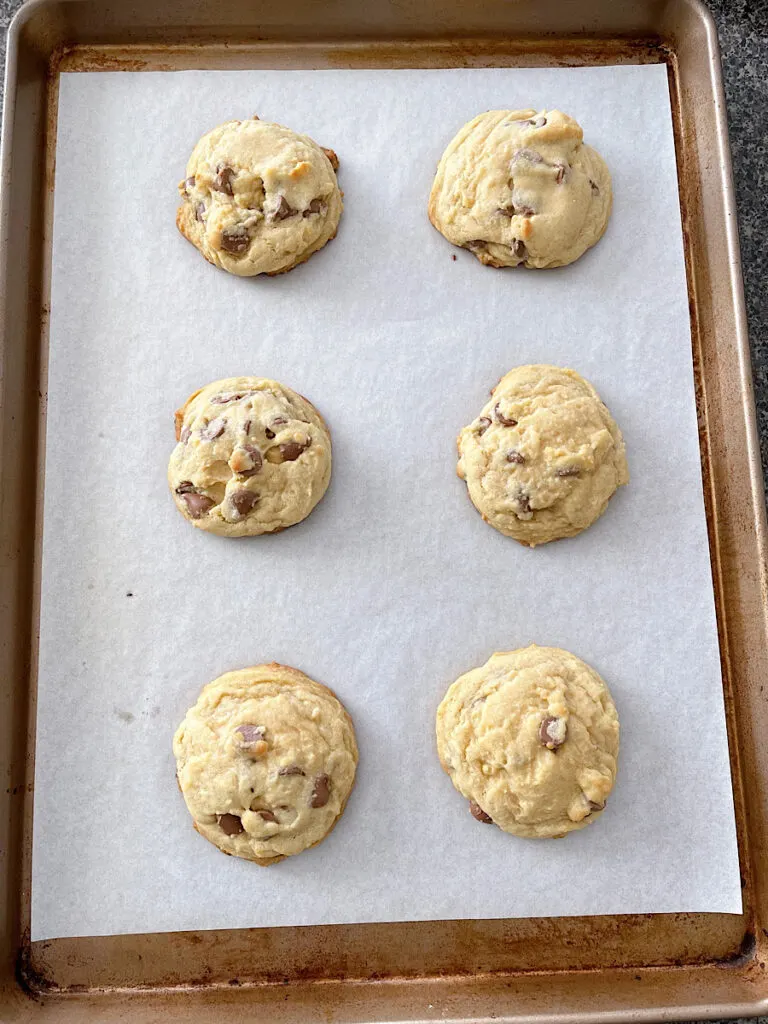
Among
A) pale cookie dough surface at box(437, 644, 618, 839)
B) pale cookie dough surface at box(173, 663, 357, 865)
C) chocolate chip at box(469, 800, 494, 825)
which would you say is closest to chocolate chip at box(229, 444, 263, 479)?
pale cookie dough surface at box(173, 663, 357, 865)

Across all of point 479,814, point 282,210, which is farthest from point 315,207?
point 479,814

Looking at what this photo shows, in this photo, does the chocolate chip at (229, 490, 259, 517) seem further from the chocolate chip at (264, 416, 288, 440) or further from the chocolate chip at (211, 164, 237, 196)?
the chocolate chip at (211, 164, 237, 196)

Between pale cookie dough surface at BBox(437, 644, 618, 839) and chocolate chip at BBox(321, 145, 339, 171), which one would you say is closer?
pale cookie dough surface at BBox(437, 644, 618, 839)

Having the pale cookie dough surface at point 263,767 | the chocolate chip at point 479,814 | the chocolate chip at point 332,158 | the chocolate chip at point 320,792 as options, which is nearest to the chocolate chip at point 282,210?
the chocolate chip at point 332,158

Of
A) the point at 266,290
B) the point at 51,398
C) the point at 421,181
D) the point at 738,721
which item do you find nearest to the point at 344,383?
the point at 266,290

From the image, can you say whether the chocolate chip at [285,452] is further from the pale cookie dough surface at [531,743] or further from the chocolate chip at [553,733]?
the chocolate chip at [553,733]

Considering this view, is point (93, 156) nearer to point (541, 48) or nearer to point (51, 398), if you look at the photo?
point (51, 398)

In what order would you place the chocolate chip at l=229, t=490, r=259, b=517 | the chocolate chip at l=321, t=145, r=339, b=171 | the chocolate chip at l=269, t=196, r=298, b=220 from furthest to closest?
the chocolate chip at l=321, t=145, r=339, b=171 < the chocolate chip at l=269, t=196, r=298, b=220 < the chocolate chip at l=229, t=490, r=259, b=517
